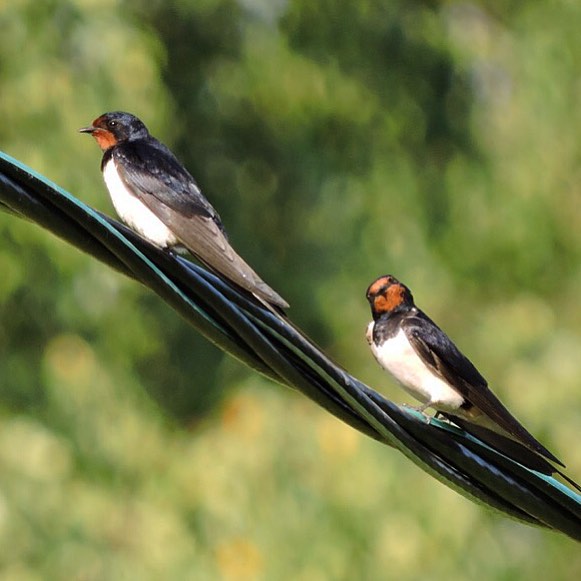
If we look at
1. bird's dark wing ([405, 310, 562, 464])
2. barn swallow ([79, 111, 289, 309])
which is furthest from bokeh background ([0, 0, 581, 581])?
barn swallow ([79, 111, 289, 309])

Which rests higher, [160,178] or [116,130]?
[116,130]

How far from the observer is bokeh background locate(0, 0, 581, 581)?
217 inches

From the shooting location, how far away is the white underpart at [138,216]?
3242 mm

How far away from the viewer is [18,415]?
20.2ft

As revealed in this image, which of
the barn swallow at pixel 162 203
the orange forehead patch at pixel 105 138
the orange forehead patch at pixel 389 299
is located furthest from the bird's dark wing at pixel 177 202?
the orange forehead patch at pixel 389 299

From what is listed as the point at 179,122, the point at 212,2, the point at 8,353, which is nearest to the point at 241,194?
the point at 179,122

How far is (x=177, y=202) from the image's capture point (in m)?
3.28

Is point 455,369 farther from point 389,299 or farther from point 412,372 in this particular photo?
point 389,299

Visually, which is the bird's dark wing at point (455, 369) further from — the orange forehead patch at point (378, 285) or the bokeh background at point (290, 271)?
the bokeh background at point (290, 271)

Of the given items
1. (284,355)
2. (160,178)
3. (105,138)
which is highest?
(105,138)

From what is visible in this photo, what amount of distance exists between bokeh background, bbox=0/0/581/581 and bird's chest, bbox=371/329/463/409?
2.05m

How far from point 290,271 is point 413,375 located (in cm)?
419

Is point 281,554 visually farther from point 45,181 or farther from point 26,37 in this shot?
point 45,181

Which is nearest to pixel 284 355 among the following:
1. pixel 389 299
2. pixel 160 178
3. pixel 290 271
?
pixel 160 178
